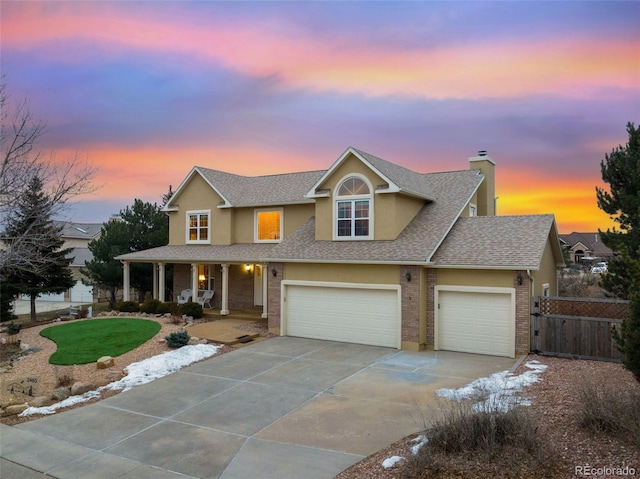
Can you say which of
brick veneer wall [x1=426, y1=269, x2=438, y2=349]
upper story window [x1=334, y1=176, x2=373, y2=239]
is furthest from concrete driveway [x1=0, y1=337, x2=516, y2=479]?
upper story window [x1=334, y1=176, x2=373, y2=239]

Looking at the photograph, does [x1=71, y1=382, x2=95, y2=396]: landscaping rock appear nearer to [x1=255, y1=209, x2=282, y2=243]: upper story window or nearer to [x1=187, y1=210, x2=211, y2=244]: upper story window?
[x1=255, y1=209, x2=282, y2=243]: upper story window

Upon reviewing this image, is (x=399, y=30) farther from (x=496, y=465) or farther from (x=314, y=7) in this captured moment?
(x=496, y=465)

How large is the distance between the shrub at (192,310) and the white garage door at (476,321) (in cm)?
1124

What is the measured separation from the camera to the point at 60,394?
11016 mm

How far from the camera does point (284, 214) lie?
22625mm

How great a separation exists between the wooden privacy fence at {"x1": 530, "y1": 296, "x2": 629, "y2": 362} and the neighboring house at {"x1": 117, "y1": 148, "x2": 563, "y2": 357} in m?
0.46

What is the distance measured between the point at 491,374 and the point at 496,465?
6.37 m

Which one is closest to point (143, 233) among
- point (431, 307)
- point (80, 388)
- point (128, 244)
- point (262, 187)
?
point (128, 244)

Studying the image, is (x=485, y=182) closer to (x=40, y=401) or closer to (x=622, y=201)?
(x=622, y=201)

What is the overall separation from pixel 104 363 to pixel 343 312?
8.03 m

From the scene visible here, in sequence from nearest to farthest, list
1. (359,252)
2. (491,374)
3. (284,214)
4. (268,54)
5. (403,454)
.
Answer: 1. (403,454)
2. (491,374)
3. (359,252)
4. (268,54)
5. (284,214)

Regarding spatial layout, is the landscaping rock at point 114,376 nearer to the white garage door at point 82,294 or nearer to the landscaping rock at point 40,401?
the landscaping rock at point 40,401

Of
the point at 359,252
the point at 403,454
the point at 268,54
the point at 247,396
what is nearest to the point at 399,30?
the point at 268,54

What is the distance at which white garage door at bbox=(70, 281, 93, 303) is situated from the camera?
38.5m
